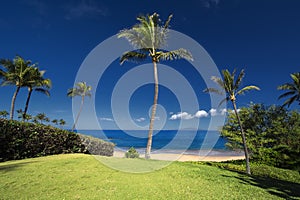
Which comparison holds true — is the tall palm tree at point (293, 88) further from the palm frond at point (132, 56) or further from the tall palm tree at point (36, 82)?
the tall palm tree at point (36, 82)

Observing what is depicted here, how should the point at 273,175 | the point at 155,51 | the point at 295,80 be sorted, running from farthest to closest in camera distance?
the point at 295,80
the point at 273,175
the point at 155,51

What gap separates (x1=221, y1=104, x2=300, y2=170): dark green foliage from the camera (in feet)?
66.0

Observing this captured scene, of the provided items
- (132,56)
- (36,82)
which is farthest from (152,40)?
(36,82)

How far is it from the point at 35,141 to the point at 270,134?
2771 centimetres

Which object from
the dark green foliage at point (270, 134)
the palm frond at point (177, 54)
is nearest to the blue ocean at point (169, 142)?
the dark green foliage at point (270, 134)

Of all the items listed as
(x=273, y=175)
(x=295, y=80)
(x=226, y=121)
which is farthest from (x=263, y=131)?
(x=273, y=175)

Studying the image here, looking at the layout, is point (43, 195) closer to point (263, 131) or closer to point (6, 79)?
point (6, 79)

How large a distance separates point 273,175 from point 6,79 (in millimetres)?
29750

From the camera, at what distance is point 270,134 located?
25234mm

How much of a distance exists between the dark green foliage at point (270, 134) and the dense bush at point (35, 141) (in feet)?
62.2

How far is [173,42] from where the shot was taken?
44.1 feet

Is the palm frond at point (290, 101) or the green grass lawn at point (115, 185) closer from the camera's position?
the green grass lawn at point (115, 185)

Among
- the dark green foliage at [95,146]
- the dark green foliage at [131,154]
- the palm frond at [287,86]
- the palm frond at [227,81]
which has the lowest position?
the dark green foliage at [131,154]

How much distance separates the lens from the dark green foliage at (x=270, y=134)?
20.1 meters
